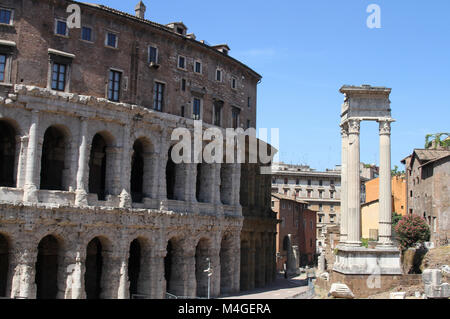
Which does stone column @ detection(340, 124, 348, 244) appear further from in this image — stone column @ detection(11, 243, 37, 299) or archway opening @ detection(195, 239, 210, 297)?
stone column @ detection(11, 243, 37, 299)

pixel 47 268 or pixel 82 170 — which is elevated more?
pixel 82 170

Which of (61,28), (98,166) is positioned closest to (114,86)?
(61,28)

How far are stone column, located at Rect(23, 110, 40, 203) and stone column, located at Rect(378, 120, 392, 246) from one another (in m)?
18.5

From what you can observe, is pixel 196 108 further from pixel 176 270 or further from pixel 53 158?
pixel 176 270

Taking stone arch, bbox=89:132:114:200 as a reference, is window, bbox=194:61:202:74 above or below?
above

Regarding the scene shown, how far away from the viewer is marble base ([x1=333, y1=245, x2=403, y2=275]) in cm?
2917

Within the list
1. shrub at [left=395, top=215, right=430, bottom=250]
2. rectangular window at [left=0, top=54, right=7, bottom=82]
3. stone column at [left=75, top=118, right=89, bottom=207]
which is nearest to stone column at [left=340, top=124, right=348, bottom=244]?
shrub at [left=395, top=215, right=430, bottom=250]

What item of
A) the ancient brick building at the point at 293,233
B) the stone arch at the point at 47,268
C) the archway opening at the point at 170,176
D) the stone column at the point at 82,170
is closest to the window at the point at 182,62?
the archway opening at the point at 170,176

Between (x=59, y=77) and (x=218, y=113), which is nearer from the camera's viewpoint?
(x=59, y=77)

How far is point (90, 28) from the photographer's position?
31453mm

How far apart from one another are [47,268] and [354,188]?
17.7 metres

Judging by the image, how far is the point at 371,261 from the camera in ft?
96.3
